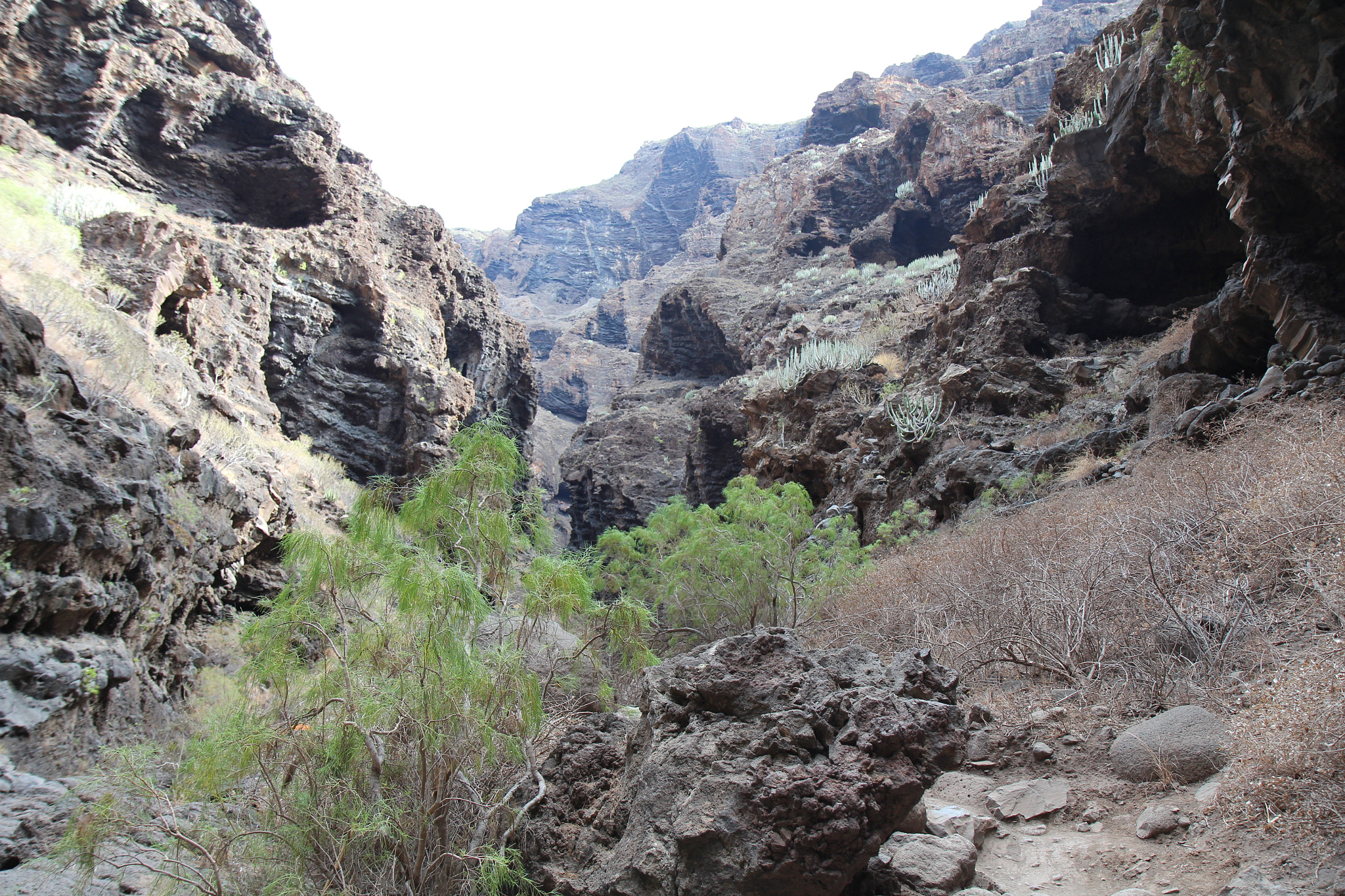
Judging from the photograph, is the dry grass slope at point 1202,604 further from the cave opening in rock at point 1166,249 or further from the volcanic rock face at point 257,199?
the volcanic rock face at point 257,199

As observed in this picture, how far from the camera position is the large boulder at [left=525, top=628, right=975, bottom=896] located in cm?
274

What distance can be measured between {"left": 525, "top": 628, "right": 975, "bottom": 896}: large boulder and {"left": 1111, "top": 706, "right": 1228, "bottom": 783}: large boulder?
878mm

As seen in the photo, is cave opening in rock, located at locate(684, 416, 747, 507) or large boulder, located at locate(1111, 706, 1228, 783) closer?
large boulder, located at locate(1111, 706, 1228, 783)

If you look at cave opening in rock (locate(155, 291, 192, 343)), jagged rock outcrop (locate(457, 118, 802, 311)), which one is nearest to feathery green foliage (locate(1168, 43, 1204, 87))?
cave opening in rock (locate(155, 291, 192, 343))

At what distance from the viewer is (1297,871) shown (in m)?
2.18

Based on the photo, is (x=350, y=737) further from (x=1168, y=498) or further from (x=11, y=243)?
(x=11, y=243)

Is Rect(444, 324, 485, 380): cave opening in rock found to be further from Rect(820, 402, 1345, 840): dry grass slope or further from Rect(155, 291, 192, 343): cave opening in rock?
Rect(820, 402, 1345, 840): dry grass slope

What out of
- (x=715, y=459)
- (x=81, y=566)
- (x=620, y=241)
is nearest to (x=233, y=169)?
(x=715, y=459)

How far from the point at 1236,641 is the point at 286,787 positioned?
5.75 m

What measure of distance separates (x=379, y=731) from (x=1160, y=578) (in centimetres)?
541

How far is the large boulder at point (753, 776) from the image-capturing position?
2.74 meters

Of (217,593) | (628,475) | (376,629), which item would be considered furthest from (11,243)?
(628,475)

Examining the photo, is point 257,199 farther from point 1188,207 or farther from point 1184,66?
point 1188,207

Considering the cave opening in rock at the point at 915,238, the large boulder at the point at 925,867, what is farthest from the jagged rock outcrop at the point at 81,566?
the cave opening in rock at the point at 915,238
